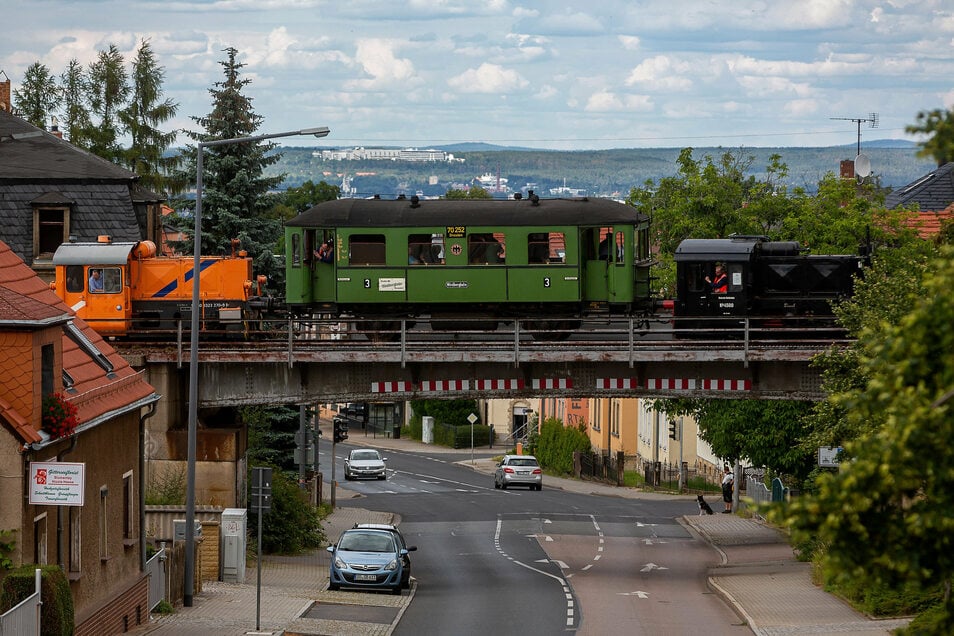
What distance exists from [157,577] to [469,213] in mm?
13027

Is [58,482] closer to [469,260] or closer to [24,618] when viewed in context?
[24,618]

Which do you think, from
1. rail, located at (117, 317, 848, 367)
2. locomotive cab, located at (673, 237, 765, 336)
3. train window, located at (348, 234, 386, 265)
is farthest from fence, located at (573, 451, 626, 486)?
rail, located at (117, 317, 848, 367)

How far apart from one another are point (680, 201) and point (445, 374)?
26.2 metres

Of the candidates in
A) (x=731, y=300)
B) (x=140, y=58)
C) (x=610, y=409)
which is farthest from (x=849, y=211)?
(x=140, y=58)

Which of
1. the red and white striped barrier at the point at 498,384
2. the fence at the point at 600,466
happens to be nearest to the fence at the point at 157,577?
the red and white striped barrier at the point at 498,384

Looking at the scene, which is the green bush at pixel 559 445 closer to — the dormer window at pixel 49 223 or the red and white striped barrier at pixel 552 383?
the dormer window at pixel 49 223

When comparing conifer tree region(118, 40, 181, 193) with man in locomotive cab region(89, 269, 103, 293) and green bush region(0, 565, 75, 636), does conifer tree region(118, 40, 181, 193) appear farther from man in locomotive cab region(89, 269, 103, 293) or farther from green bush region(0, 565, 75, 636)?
green bush region(0, 565, 75, 636)

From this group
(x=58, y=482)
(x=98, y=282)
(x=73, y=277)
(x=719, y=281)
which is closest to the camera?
(x=58, y=482)

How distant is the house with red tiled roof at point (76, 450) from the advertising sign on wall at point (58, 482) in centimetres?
3

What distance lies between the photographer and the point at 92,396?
2230cm

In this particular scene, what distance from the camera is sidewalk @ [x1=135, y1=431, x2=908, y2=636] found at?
26062mm

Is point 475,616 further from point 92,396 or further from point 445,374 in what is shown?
point 92,396

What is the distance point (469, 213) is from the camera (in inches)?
1432

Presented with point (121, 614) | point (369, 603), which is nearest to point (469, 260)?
point (369, 603)
